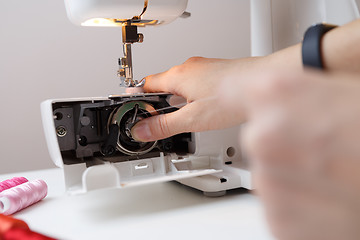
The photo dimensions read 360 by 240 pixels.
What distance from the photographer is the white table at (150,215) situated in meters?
0.68

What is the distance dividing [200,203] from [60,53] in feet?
3.79

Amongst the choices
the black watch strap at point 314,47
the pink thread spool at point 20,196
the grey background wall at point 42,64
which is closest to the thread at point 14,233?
the pink thread spool at point 20,196

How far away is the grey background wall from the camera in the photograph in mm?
1683

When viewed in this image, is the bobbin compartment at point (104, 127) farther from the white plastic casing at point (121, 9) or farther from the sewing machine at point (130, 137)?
the white plastic casing at point (121, 9)

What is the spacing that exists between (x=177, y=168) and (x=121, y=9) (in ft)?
1.24

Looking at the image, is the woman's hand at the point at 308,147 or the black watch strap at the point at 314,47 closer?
the woman's hand at the point at 308,147

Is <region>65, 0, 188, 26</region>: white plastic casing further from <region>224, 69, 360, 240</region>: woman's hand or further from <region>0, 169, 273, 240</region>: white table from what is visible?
<region>224, 69, 360, 240</region>: woman's hand

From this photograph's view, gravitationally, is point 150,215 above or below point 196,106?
below

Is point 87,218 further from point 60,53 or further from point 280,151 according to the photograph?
point 60,53

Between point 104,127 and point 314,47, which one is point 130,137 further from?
point 314,47

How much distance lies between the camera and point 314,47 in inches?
23.5

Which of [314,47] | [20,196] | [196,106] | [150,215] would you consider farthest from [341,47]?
[20,196]

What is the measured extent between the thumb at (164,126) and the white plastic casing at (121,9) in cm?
22

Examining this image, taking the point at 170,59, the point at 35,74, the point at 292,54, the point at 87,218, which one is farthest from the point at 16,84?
the point at 292,54
